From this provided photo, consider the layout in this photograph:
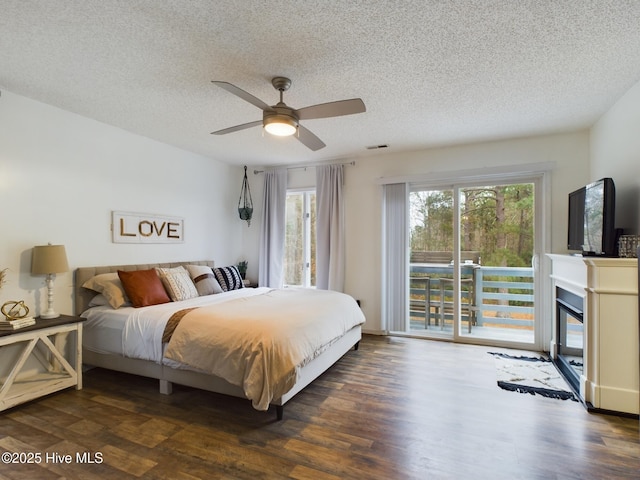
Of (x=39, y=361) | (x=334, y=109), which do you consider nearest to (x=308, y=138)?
(x=334, y=109)

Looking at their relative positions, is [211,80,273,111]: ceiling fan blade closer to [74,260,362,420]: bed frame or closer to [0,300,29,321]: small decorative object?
[74,260,362,420]: bed frame

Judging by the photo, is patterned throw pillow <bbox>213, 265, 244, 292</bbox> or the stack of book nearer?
the stack of book

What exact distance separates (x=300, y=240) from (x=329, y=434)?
3434 millimetres

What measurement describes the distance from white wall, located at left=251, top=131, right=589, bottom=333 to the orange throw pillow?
8.42 ft

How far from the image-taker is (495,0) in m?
1.78

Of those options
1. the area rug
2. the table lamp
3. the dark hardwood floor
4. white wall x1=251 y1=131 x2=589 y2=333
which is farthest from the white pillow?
the area rug

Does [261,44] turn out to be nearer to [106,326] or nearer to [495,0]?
[495,0]

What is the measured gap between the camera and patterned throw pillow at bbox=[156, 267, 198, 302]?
3.58 metres

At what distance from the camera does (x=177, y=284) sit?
3.65m

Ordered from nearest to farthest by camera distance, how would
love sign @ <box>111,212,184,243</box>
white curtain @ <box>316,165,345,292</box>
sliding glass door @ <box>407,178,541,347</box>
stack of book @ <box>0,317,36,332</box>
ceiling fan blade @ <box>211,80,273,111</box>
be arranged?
ceiling fan blade @ <box>211,80,273,111</box> → stack of book @ <box>0,317,36,332</box> → love sign @ <box>111,212,184,243</box> → sliding glass door @ <box>407,178,541,347</box> → white curtain @ <box>316,165,345,292</box>

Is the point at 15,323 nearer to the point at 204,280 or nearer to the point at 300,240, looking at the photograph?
the point at 204,280

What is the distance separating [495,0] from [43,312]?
414cm

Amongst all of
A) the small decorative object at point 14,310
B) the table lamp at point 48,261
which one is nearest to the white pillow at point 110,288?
the table lamp at point 48,261

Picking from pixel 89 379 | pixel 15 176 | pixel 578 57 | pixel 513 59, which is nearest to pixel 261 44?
pixel 513 59
